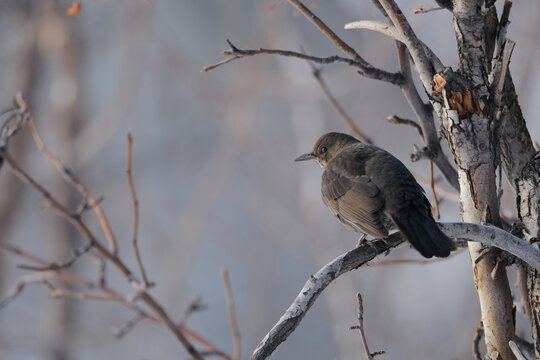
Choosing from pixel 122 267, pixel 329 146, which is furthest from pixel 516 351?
pixel 329 146

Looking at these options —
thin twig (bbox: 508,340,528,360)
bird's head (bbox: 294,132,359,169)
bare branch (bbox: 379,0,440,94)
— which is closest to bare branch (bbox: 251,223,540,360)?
thin twig (bbox: 508,340,528,360)

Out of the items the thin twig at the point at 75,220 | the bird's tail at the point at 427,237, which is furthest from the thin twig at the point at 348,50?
the thin twig at the point at 75,220

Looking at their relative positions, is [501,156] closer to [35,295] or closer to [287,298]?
[287,298]

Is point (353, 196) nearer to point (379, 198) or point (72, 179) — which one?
point (379, 198)

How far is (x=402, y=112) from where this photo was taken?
9.51 m

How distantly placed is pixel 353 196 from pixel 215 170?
252 inches

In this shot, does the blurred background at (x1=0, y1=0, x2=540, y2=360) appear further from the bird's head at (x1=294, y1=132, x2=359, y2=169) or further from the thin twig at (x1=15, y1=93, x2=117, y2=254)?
the thin twig at (x1=15, y1=93, x2=117, y2=254)

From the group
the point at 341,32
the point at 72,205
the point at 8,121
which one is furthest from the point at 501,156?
the point at 341,32

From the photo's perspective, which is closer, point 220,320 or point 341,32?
point 341,32

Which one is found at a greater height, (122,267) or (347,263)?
(122,267)

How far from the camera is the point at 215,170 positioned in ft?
31.5

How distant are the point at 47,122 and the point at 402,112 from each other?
17.8 ft

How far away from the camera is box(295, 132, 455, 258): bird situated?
258 cm

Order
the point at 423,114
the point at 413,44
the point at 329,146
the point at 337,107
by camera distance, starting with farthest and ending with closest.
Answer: the point at 329,146 < the point at 337,107 < the point at 423,114 < the point at 413,44
